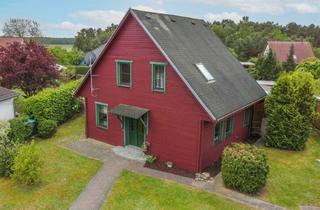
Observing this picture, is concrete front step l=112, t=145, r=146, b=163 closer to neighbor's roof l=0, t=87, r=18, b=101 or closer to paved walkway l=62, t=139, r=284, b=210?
paved walkway l=62, t=139, r=284, b=210

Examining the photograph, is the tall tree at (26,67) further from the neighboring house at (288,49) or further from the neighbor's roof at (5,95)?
the neighboring house at (288,49)

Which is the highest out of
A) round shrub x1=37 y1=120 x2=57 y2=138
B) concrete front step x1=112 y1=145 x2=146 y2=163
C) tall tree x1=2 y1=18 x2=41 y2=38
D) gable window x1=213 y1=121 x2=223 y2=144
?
tall tree x1=2 y1=18 x2=41 y2=38

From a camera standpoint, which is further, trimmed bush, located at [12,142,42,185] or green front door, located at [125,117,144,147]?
green front door, located at [125,117,144,147]

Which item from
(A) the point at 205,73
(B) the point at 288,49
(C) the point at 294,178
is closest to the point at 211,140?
(A) the point at 205,73

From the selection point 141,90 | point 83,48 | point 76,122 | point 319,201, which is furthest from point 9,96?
point 83,48

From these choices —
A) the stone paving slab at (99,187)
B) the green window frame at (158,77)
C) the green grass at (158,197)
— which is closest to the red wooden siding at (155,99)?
the green window frame at (158,77)

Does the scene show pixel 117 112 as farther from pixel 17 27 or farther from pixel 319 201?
pixel 17 27

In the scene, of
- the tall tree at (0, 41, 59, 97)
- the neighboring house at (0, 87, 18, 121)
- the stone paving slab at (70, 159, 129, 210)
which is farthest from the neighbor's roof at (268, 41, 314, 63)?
the stone paving slab at (70, 159, 129, 210)
